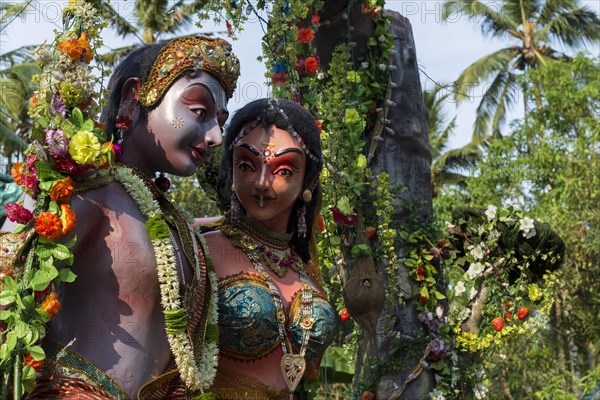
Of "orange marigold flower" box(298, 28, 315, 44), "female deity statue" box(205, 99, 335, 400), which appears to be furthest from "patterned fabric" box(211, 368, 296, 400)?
"orange marigold flower" box(298, 28, 315, 44)

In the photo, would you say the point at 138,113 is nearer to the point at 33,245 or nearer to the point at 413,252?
the point at 33,245

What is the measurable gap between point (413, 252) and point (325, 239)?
1.94 ft

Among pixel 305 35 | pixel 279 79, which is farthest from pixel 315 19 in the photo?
pixel 279 79

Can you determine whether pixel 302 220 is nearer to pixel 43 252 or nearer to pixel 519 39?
pixel 43 252

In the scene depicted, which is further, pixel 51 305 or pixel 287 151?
pixel 287 151

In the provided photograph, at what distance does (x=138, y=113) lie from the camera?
3066mm

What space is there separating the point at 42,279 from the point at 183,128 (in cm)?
76

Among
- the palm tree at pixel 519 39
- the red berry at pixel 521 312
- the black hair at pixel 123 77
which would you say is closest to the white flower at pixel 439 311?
the red berry at pixel 521 312

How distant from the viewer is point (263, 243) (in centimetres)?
372

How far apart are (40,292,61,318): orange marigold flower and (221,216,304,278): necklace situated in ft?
3.90

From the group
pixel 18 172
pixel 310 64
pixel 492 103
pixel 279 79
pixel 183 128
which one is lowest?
pixel 18 172

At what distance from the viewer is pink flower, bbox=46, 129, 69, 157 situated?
2.62 meters

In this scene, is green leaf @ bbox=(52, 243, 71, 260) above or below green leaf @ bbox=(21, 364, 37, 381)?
above

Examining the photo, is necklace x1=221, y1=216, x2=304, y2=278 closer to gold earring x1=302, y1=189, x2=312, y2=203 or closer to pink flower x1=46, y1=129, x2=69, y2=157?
gold earring x1=302, y1=189, x2=312, y2=203
